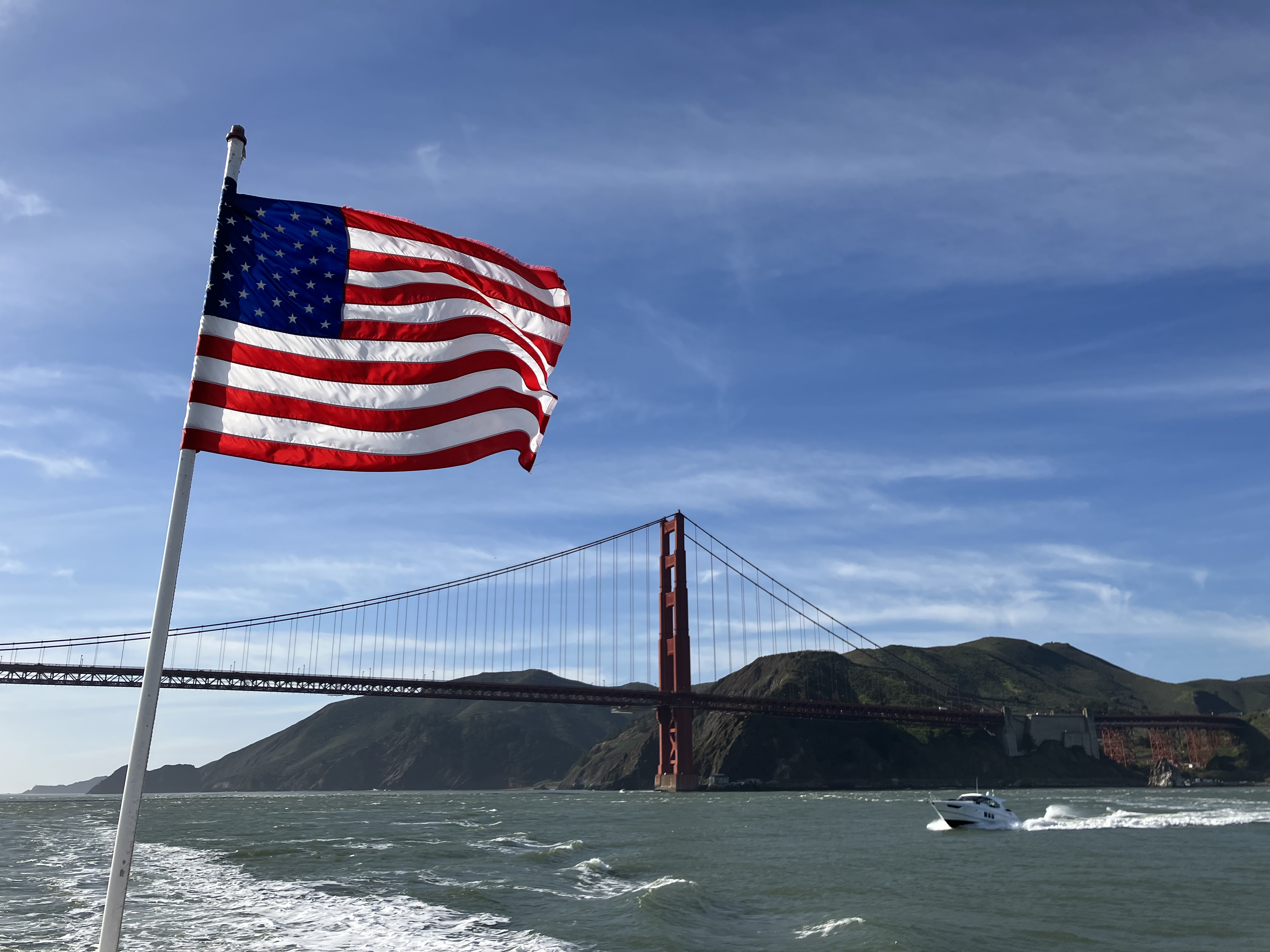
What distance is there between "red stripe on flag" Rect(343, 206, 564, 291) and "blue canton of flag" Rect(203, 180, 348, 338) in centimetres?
21

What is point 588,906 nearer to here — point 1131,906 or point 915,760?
point 1131,906

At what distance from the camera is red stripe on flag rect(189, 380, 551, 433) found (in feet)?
24.2

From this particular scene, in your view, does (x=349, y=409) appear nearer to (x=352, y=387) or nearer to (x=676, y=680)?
(x=352, y=387)

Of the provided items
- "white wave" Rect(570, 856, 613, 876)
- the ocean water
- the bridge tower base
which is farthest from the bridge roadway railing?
"white wave" Rect(570, 856, 613, 876)

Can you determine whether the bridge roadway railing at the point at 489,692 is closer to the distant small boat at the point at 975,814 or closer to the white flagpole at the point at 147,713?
the distant small boat at the point at 975,814

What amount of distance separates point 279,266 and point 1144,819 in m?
65.6

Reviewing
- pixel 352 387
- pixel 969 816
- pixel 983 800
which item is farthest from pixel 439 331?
pixel 983 800

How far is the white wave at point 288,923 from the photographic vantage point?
16281mm

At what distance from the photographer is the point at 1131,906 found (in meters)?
22.1

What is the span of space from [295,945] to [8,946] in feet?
15.1

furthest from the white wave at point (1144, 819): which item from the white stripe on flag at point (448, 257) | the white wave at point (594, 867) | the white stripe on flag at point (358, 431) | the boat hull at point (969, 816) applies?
the white stripe on flag at point (358, 431)

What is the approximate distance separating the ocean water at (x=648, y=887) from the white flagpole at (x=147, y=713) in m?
10.8

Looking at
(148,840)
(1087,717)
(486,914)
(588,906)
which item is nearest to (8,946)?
(486,914)

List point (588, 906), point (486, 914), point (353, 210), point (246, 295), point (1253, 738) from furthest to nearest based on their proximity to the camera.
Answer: point (1253, 738)
point (588, 906)
point (486, 914)
point (353, 210)
point (246, 295)
